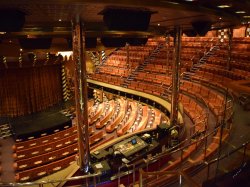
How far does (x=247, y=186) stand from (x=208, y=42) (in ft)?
47.3

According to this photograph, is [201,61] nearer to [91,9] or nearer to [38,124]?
[38,124]

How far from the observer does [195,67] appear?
14.0 meters

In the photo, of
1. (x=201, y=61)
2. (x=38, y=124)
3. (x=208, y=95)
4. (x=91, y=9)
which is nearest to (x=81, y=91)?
(x=91, y=9)

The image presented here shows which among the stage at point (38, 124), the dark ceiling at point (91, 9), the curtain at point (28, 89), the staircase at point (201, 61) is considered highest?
the dark ceiling at point (91, 9)

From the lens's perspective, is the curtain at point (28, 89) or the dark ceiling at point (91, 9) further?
the curtain at point (28, 89)

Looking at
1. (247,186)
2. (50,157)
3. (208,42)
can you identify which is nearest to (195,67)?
(208,42)

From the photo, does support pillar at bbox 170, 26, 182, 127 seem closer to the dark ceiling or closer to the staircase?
the dark ceiling

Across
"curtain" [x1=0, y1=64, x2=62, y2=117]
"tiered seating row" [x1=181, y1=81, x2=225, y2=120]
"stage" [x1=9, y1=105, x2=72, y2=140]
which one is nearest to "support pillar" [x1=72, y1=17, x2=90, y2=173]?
"tiered seating row" [x1=181, y1=81, x2=225, y2=120]

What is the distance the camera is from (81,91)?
17.7 feet

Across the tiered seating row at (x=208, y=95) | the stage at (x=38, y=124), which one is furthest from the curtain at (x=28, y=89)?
the tiered seating row at (x=208, y=95)

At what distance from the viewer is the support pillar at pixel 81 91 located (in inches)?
201

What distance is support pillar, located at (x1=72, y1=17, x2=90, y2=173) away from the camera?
16.8 ft

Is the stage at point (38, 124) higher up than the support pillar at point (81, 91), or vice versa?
the support pillar at point (81, 91)

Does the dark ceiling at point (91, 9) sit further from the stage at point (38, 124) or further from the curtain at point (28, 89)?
the curtain at point (28, 89)
